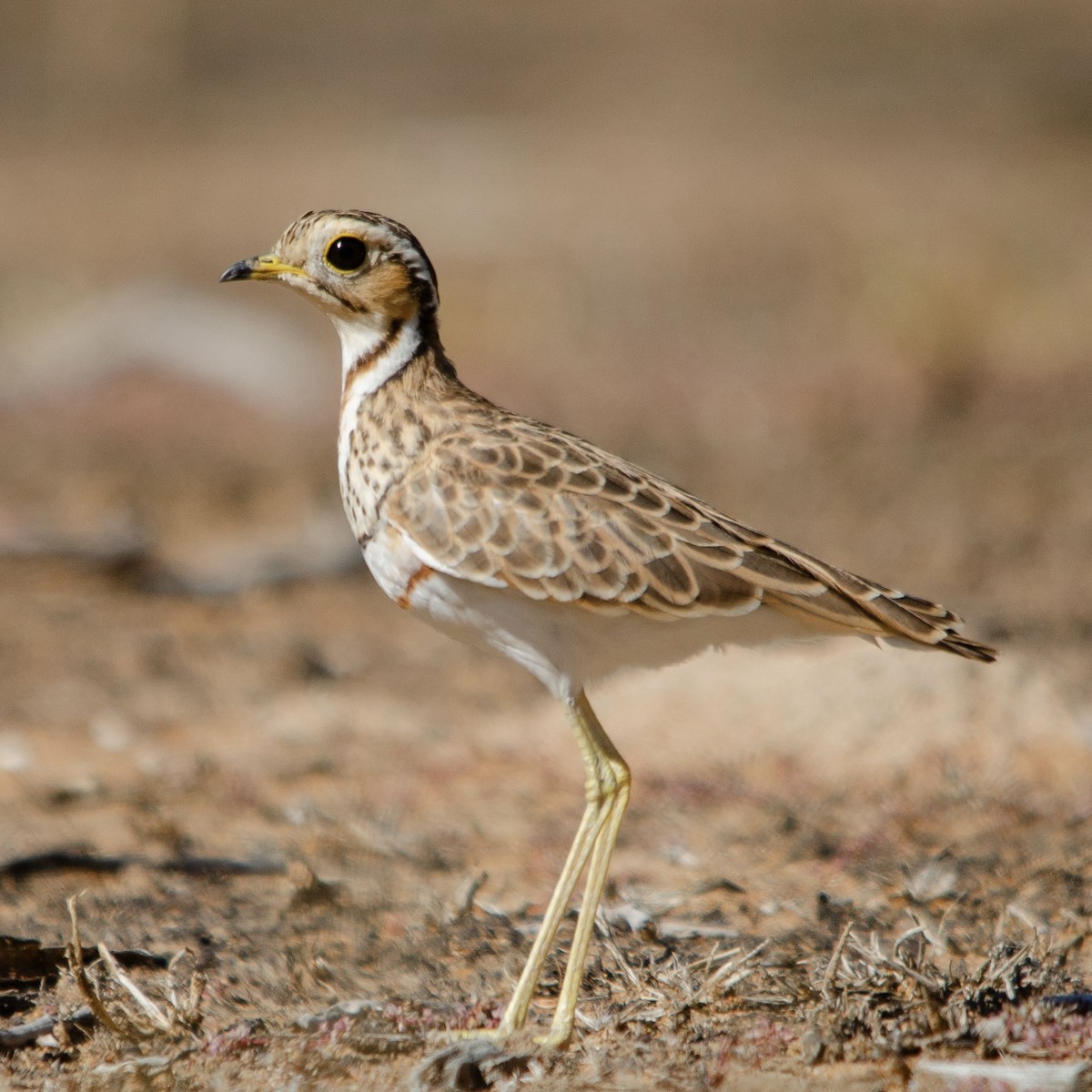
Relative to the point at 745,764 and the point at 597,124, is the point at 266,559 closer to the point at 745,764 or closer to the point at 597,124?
the point at 745,764

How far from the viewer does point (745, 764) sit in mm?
6277

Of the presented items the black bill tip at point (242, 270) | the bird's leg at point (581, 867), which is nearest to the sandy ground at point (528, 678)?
the bird's leg at point (581, 867)

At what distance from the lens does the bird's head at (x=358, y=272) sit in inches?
167

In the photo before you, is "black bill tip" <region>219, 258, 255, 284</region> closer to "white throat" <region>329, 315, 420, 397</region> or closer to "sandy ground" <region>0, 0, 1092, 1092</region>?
"white throat" <region>329, 315, 420, 397</region>

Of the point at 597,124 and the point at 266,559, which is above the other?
the point at 597,124

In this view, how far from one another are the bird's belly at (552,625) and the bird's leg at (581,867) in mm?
156

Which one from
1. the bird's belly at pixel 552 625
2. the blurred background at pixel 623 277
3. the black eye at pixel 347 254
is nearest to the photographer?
the bird's belly at pixel 552 625

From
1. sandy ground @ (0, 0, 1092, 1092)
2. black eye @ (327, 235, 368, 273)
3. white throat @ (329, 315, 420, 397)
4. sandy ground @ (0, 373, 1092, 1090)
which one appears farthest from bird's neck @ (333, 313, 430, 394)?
sandy ground @ (0, 0, 1092, 1092)

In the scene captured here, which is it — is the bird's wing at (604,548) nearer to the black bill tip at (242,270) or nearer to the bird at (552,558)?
the bird at (552,558)

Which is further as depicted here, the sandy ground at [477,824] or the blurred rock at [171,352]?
the blurred rock at [171,352]

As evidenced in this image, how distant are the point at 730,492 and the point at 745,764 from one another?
4.02 m

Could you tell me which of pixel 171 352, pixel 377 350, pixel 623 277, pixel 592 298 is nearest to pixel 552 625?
pixel 377 350

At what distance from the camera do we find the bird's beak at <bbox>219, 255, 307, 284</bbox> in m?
4.32

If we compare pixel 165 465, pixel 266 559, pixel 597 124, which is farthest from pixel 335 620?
pixel 597 124
